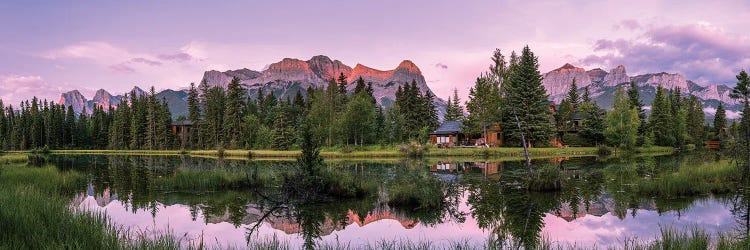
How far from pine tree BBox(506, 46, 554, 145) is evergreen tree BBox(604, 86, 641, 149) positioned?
8.46 metres

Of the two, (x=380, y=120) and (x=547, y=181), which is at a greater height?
(x=380, y=120)

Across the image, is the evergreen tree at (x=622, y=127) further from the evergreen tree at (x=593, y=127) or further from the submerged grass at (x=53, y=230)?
the submerged grass at (x=53, y=230)


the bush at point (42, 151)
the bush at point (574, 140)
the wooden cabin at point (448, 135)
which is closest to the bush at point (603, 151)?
the bush at point (574, 140)

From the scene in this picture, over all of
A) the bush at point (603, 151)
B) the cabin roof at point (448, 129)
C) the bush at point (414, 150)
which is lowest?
the bush at point (603, 151)

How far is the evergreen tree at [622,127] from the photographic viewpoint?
6794cm

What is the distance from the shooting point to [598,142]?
7488 centimetres

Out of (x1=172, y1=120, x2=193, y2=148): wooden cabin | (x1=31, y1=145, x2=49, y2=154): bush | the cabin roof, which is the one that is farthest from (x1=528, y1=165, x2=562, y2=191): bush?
(x1=31, y1=145, x2=49, y2=154): bush

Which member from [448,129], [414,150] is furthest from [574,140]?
[414,150]

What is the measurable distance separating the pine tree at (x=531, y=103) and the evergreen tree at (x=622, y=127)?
846 centimetres

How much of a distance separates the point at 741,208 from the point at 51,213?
22.2m

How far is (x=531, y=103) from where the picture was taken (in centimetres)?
6844

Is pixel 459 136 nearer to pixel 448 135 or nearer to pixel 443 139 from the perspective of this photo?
pixel 448 135

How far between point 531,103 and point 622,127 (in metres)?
12.9

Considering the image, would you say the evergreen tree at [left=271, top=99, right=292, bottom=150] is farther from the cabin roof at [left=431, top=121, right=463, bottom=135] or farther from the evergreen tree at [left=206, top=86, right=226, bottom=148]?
the cabin roof at [left=431, top=121, right=463, bottom=135]
